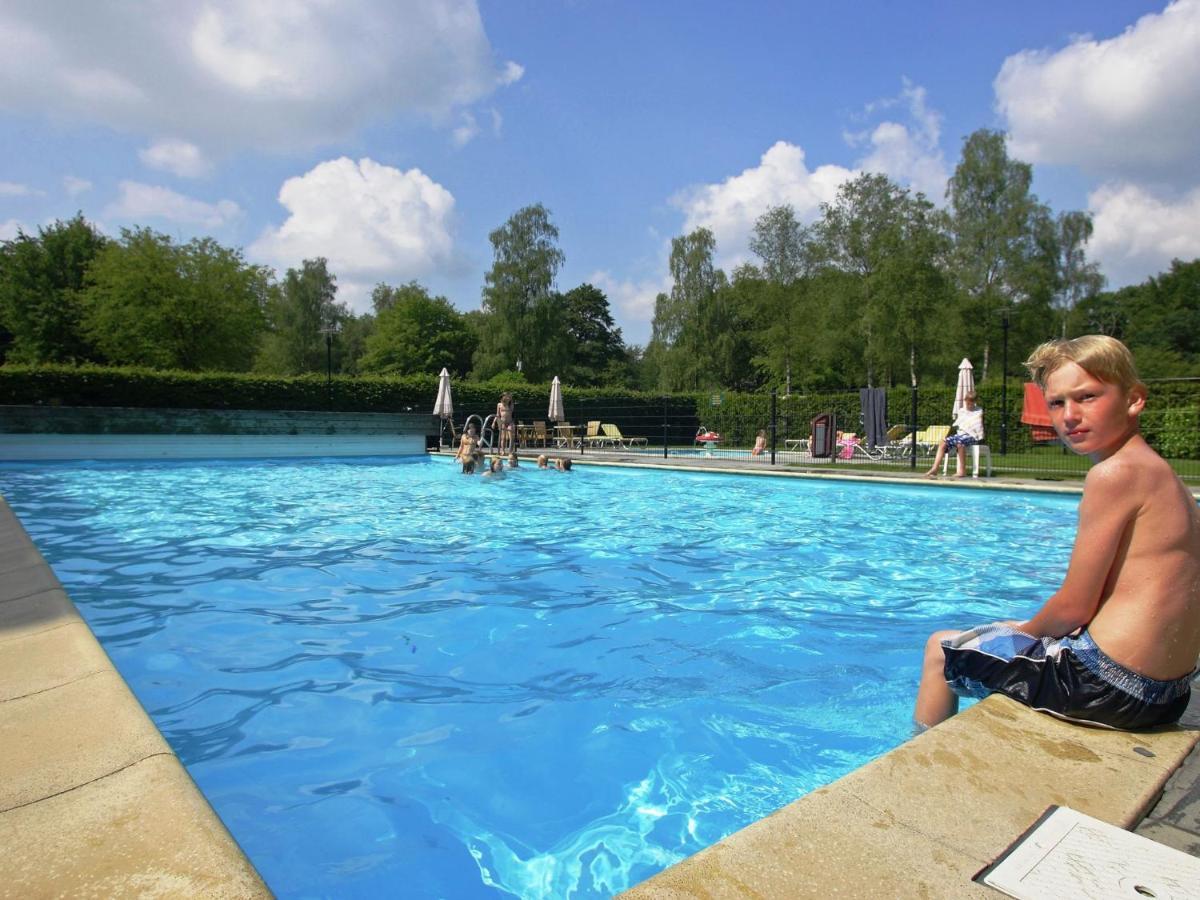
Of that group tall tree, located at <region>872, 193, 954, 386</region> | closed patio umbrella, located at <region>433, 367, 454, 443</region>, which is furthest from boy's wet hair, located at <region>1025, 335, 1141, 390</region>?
tall tree, located at <region>872, 193, 954, 386</region>

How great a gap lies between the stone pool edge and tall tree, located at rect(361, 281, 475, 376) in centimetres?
4757

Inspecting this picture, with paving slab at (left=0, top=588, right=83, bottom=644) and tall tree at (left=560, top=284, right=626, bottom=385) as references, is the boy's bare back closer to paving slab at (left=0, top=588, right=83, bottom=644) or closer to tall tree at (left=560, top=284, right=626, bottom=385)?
paving slab at (left=0, top=588, right=83, bottom=644)

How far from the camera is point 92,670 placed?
2.48 metres

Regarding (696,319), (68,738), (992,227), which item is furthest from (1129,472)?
(696,319)

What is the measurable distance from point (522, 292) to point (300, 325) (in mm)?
20629

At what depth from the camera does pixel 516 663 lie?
14.0ft

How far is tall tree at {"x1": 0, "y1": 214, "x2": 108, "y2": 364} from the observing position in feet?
110

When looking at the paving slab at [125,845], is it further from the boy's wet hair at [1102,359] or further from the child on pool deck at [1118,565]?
the boy's wet hair at [1102,359]

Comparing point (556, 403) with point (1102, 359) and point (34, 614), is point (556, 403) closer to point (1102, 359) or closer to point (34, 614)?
point (34, 614)

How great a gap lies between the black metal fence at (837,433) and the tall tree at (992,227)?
1337 cm

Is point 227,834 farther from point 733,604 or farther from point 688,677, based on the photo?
point 733,604

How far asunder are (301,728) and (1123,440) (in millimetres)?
3474

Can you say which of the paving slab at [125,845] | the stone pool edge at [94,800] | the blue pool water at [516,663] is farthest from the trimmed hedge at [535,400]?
the paving slab at [125,845]

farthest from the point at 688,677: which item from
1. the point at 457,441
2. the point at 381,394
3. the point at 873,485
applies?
the point at 381,394
